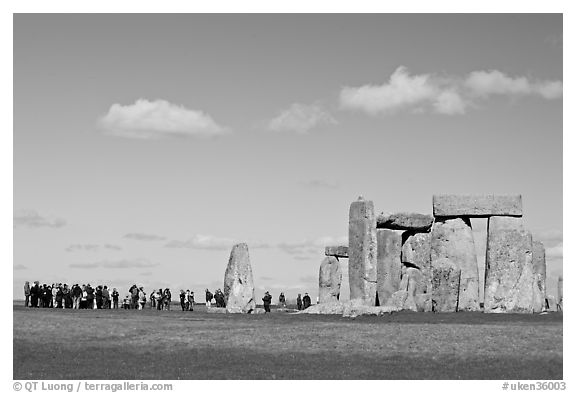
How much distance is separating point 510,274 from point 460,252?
2.38 meters

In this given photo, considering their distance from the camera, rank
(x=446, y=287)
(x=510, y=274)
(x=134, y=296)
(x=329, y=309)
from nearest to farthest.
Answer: (x=510, y=274), (x=329, y=309), (x=446, y=287), (x=134, y=296)

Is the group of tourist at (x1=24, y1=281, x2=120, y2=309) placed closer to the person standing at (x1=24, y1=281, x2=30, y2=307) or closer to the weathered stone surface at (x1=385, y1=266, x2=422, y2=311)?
the person standing at (x1=24, y1=281, x2=30, y2=307)

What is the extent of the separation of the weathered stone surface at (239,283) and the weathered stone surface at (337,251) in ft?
27.1

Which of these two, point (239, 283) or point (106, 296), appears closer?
point (239, 283)

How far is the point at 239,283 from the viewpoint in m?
35.8

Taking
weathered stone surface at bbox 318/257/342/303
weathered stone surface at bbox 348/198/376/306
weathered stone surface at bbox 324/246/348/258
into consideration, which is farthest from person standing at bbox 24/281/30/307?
weathered stone surface at bbox 324/246/348/258

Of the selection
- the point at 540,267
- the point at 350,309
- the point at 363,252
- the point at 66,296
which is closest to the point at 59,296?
the point at 66,296

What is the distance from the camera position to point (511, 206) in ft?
113

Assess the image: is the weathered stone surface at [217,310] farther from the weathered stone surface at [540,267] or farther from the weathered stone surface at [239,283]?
the weathered stone surface at [540,267]

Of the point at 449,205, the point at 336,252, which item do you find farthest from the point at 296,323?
the point at 336,252

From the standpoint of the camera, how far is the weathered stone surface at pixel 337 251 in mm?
43656

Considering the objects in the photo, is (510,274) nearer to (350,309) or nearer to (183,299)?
(350,309)

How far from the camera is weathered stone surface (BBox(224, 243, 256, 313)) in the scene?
117ft
